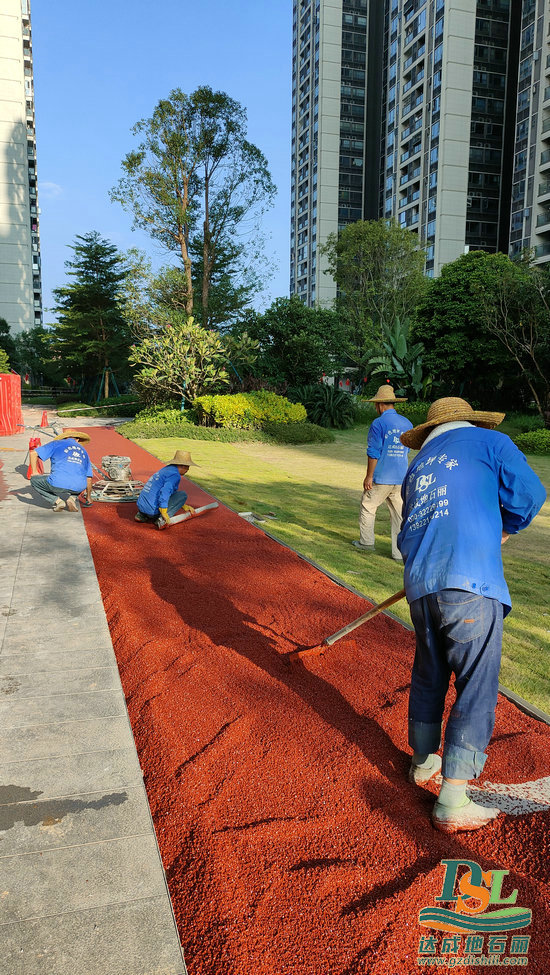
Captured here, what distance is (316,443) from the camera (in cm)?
1991

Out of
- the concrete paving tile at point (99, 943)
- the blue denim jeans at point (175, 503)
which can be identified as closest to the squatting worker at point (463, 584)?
the concrete paving tile at point (99, 943)

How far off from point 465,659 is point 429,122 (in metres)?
63.9

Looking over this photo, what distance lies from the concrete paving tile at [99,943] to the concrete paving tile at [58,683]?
1.67 metres

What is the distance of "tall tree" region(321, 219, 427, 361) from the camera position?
122ft

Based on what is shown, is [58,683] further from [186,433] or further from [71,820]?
[186,433]

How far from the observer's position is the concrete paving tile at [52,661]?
3.91 metres

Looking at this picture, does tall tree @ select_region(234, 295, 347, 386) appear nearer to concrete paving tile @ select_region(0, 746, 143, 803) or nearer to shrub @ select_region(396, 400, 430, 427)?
shrub @ select_region(396, 400, 430, 427)

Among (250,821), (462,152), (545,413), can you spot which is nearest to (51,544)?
(250,821)

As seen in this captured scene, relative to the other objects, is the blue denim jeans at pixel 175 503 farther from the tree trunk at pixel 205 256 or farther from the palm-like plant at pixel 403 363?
the tree trunk at pixel 205 256

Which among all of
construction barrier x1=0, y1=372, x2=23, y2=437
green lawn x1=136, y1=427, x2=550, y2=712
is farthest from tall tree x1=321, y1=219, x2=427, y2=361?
construction barrier x1=0, y1=372, x2=23, y2=437

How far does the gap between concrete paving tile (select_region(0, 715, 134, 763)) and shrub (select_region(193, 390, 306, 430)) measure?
17.5 meters

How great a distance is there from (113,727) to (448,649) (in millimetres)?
1878

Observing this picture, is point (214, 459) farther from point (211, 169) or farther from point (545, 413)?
point (211, 169)

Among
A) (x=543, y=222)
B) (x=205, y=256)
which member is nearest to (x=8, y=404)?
(x=205, y=256)
